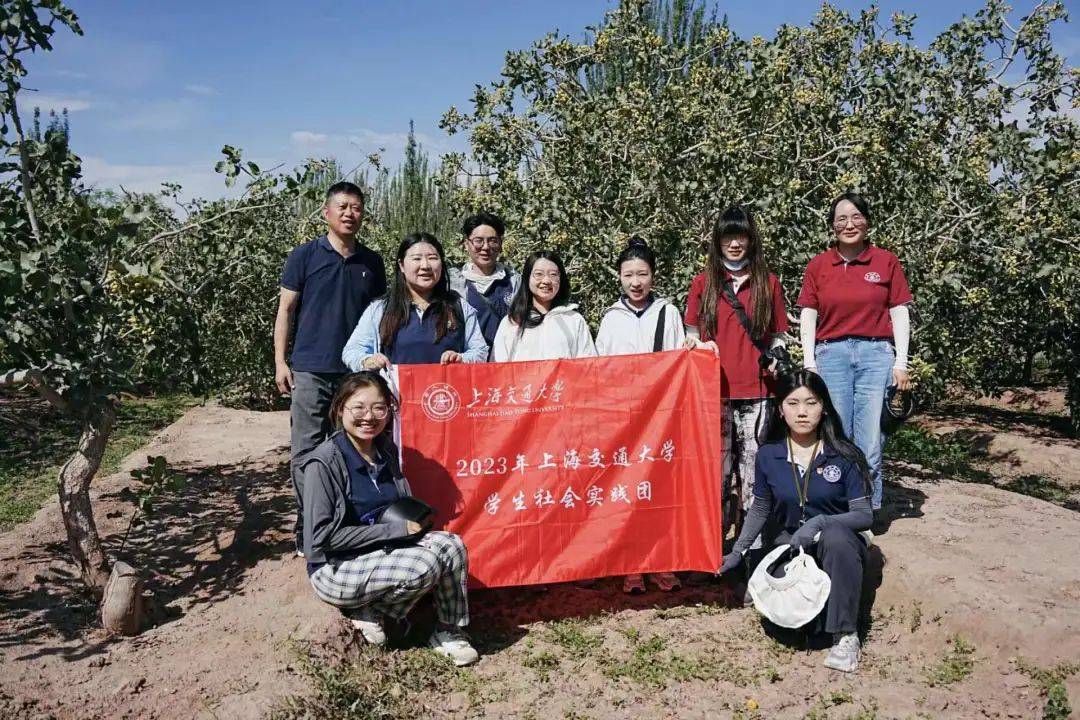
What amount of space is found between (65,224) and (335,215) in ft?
4.13

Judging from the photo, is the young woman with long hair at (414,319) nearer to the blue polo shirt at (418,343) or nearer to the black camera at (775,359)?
the blue polo shirt at (418,343)

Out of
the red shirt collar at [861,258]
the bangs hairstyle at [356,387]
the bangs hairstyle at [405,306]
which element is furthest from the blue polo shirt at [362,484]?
the red shirt collar at [861,258]

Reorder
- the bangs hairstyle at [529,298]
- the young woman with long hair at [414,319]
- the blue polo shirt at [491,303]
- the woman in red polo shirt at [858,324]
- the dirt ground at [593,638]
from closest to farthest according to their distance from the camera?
1. the dirt ground at [593,638]
2. the young woman with long hair at [414,319]
3. the bangs hairstyle at [529,298]
4. the woman in red polo shirt at [858,324]
5. the blue polo shirt at [491,303]

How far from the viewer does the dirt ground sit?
11.2 feet

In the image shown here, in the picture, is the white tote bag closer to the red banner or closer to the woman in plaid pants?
the red banner

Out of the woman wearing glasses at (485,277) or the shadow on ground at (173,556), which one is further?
the woman wearing glasses at (485,277)

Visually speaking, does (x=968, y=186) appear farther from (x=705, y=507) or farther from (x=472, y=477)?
(x=472, y=477)

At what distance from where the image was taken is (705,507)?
4.25 meters

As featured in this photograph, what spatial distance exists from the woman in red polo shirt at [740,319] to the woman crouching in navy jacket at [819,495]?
0.20m

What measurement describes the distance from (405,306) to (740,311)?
1690mm

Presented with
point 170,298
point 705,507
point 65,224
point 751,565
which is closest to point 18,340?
point 65,224

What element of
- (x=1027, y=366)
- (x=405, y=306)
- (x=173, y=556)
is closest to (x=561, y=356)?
(x=405, y=306)

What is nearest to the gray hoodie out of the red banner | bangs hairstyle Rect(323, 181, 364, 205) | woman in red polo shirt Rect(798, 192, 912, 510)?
the red banner

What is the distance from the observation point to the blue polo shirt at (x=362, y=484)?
12.4 ft
